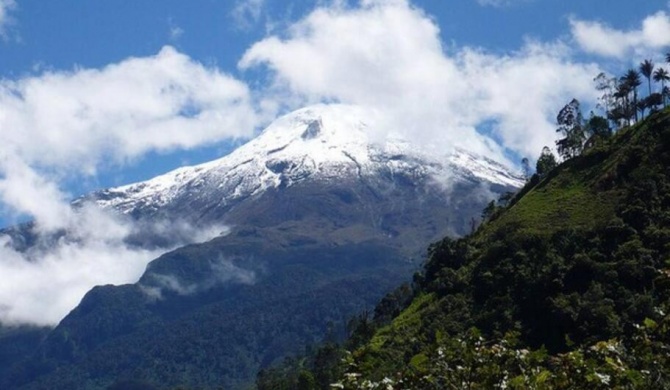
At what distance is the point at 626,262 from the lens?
9038cm

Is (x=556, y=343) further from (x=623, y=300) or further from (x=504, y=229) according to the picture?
(x=504, y=229)

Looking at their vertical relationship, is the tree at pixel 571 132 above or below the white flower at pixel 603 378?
above

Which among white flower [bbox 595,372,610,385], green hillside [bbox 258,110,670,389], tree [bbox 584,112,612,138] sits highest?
tree [bbox 584,112,612,138]

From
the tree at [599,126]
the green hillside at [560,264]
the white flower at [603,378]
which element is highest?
the tree at [599,126]

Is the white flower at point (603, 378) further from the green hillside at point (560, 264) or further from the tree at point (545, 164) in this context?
the tree at point (545, 164)

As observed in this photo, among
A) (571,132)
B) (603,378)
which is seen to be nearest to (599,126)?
(571,132)

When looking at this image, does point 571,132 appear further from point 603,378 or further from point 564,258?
point 603,378

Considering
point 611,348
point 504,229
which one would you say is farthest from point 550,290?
point 611,348

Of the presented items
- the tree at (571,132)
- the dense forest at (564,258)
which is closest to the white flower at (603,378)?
the dense forest at (564,258)

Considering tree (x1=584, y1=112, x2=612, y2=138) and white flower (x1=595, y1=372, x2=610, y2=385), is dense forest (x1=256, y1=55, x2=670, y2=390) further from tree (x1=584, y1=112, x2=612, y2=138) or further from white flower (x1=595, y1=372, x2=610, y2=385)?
white flower (x1=595, y1=372, x2=610, y2=385)

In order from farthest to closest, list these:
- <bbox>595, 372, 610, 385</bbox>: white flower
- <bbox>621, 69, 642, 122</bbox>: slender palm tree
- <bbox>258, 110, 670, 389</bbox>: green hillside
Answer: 1. <bbox>621, 69, 642, 122</bbox>: slender palm tree
2. <bbox>258, 110, 670, 389</bbox>: green hillside
3. <bbox>595, 372, 610, 385</bbox>: white flower

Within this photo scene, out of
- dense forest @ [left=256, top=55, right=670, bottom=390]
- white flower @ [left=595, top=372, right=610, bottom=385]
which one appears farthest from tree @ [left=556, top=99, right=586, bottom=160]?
white flower @ [left=595, top=372, right=610, bottom=385]

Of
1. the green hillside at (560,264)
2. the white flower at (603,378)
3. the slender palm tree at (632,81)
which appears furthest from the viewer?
the slender palm tree at (632,81)

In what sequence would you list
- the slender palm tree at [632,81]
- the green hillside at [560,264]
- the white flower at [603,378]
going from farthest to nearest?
the slender palm tree at [632,81], the green hillside at [560,264], the white flower at [603,378]
